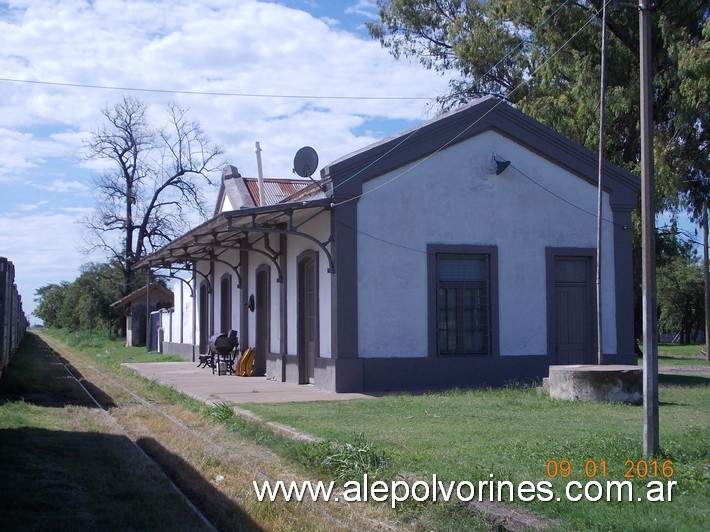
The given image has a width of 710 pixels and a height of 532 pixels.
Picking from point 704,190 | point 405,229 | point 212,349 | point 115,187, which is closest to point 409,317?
point 405,229

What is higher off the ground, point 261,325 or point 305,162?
point 305,162

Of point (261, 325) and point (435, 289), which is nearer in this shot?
point (435, 289)

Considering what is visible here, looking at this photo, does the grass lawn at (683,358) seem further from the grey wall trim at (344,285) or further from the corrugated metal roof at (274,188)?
the corrugated metal roof at (274,188)

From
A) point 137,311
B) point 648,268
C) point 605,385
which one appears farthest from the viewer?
point 137,311

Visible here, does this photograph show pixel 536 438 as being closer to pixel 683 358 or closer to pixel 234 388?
pixel 234 388

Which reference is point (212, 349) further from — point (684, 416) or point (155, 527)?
point (155, 527)

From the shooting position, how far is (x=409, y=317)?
17344 mm

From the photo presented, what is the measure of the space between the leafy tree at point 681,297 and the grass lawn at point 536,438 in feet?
130

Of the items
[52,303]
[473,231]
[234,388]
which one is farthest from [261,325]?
[52,303]

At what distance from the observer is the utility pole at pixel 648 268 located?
8.16 meters

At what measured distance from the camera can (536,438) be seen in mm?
9836

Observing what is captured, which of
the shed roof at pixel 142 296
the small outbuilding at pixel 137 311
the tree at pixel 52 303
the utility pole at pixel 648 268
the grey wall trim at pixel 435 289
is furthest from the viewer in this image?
the tree at pixel 52 303

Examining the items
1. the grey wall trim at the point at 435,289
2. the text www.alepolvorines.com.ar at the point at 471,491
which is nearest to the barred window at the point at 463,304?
the grey wall trim at the point at 435,289

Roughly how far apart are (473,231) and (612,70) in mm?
9530
